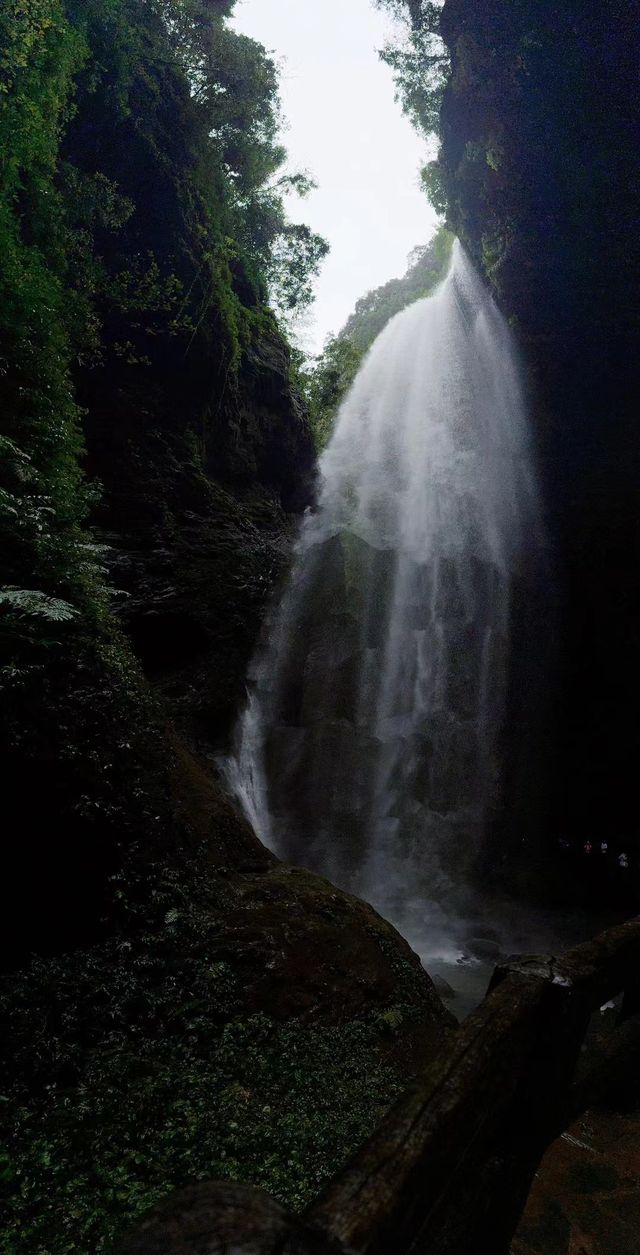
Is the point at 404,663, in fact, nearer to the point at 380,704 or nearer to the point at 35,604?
the point at 380,704

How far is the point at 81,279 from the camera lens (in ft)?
34.2

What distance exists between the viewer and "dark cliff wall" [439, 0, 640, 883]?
449 inches

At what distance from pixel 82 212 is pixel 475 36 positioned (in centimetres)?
1033

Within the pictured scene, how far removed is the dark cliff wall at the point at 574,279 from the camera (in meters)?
11.4

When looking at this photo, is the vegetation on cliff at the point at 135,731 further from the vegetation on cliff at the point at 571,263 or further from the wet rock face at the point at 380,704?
the vegetation on cliff at the point at 571,263

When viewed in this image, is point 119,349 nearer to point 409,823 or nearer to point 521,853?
point 409,823

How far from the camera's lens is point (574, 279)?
13.3 meters

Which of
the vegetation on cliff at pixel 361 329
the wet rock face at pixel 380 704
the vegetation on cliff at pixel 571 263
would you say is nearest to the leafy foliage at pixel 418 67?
the vegetation on cliff at pixel 571 263

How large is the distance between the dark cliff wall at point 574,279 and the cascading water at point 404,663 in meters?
1.74

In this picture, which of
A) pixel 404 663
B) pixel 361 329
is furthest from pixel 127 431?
pixel 361 329

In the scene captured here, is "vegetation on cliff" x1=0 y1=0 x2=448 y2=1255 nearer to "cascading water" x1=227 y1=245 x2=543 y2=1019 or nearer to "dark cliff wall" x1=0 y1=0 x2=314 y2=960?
"dark cliff wall" x1=0 y1=0 x2=314 y2=960

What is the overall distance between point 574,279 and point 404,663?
10555mm

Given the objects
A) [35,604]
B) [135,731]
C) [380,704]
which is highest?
[380,704]

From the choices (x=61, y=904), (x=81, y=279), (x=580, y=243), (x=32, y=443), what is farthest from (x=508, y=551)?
(x=61, y=904)
